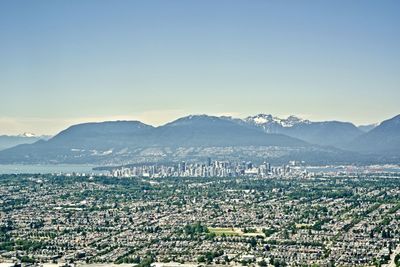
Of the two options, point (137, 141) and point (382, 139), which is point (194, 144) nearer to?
point (137, 141)

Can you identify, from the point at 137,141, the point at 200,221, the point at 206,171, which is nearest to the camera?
the point at 200,221

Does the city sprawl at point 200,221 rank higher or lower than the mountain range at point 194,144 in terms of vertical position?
lower

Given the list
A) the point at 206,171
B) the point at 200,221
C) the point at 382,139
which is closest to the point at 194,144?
the point at 382,139

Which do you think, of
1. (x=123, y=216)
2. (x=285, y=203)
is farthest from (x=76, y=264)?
(x=285, y=203)

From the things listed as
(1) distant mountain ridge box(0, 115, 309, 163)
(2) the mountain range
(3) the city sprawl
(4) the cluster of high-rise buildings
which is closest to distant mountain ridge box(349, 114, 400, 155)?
(2) the mountain range

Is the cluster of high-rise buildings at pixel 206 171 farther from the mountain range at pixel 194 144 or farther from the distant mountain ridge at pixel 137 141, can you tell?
the distant mountain ridge at pixel 137 141

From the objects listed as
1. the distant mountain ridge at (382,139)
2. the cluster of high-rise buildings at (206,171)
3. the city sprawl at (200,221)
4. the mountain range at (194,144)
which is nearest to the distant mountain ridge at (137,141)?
the mountain range at (194,144)
